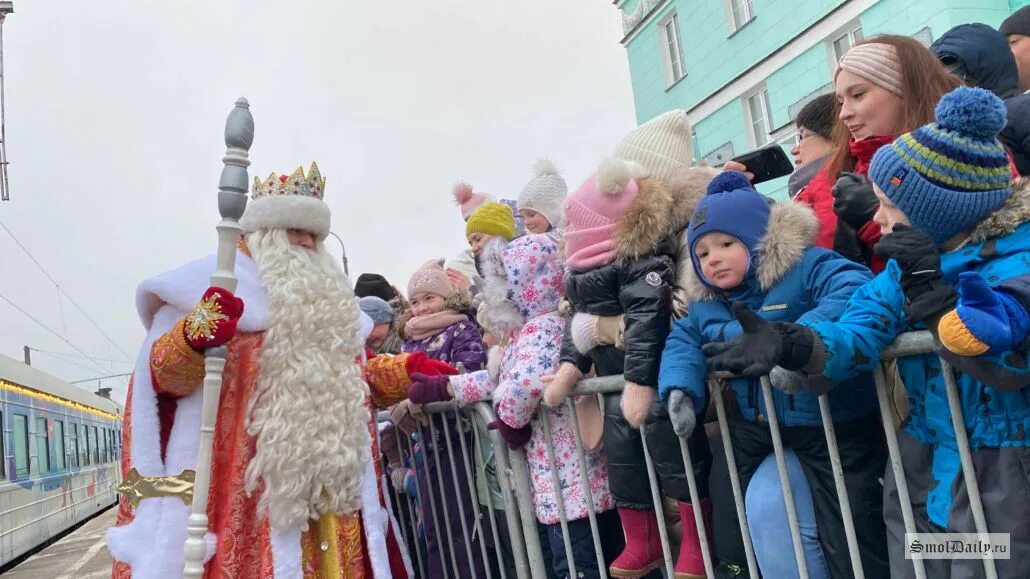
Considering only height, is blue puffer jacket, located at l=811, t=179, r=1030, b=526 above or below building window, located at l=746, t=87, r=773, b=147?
below

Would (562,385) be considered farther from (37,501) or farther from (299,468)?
(37,501)

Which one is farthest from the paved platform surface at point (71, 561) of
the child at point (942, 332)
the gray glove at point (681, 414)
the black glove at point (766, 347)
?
the child at point (942, 332)

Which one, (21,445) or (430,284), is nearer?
(430,284)

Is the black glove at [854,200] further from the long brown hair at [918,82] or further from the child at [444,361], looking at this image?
the child at [444,361]

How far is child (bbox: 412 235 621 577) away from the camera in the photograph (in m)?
2.82

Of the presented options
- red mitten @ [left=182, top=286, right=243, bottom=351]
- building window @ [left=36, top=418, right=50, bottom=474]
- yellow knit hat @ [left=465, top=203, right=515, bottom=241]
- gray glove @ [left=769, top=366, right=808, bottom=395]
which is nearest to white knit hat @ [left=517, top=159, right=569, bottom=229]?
yellow knit hat @ [left=465, top=203, right=515, bottom=241]

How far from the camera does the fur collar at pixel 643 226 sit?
2.55 meters

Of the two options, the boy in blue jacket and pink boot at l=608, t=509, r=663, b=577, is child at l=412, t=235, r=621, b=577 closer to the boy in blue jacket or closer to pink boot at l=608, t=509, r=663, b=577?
pink boot at l=608, t=509, r=663, b=577

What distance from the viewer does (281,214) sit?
3.15 metres

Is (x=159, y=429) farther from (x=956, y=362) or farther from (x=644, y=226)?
(x=956, y=362)

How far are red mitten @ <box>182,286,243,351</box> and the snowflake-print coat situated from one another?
3.26 ft

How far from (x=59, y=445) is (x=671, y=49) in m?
14.1

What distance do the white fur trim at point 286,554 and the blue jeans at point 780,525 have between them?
1.57 metres

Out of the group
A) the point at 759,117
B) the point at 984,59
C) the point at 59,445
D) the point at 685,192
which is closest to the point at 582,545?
the point at 685,192
